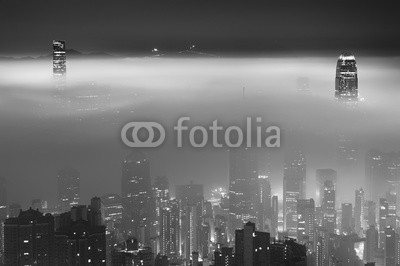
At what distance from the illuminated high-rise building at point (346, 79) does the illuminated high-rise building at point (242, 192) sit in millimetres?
741

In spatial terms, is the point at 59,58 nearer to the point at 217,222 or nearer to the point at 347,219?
the point at 217,222

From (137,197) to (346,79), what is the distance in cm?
203

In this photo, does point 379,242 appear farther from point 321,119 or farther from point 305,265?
point 321,119

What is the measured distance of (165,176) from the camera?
14.9 feet

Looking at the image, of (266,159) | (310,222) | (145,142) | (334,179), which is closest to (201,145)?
(145,142)

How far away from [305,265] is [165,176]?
104 cm

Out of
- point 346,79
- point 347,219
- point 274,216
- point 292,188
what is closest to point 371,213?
point 347,219

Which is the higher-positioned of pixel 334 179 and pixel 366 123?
pixel 366 123

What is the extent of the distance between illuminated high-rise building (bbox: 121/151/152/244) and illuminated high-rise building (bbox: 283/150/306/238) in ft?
3.04

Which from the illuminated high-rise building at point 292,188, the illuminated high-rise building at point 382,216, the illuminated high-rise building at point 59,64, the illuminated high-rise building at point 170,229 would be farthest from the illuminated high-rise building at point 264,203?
the illuminated high-rise building at point 59,64

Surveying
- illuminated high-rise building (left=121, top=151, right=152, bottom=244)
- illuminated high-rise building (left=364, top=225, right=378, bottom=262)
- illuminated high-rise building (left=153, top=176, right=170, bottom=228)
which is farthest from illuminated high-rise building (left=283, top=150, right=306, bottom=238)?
illuminated high-rise building (left=121, top=151, right=152, bottom=244)

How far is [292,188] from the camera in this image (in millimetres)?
5148

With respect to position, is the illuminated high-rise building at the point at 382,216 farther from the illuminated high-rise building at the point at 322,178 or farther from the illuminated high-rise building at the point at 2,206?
the illuminated high-rise building at the point at 2,206

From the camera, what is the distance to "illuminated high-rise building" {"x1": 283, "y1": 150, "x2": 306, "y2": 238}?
14.9 ft
